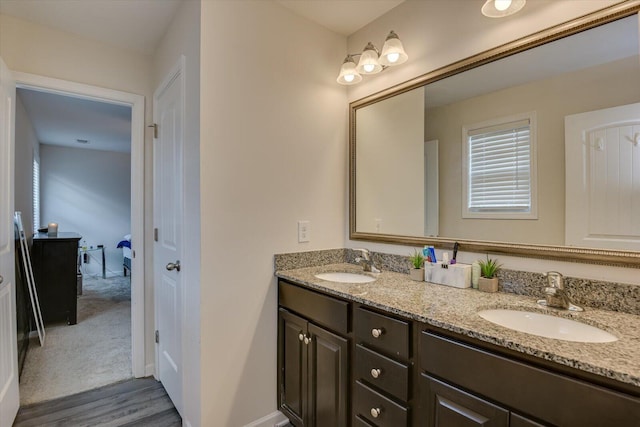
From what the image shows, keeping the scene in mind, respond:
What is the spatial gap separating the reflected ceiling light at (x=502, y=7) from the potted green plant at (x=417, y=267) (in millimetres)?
1134

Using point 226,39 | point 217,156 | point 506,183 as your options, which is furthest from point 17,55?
point 506,183

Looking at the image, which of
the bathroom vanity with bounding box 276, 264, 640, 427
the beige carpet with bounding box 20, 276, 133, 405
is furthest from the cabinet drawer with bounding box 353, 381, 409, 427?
the beige carpet with bounding box 20, 276, 133, 405

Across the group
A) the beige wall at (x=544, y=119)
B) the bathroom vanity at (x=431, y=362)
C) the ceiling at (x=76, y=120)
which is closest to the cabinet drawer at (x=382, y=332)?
the bathroom vanity at (x=431, y=362)

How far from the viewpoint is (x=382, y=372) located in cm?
123

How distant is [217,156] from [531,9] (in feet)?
5.05

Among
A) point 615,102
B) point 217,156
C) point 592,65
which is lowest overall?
point 217,156

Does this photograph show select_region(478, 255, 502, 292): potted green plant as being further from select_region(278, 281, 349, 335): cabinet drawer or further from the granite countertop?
select_region(278, 281, 349, 335): cabinet drawer

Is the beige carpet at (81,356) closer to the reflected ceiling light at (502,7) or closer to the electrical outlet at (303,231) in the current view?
the electrical outlet at (303,231)

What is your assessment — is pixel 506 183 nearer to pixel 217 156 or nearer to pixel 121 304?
pixel 217 156

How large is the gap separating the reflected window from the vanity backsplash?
10.9 inches

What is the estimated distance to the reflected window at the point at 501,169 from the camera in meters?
1.39

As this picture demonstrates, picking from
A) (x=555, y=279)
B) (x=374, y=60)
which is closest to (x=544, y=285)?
(x=555, y=279)

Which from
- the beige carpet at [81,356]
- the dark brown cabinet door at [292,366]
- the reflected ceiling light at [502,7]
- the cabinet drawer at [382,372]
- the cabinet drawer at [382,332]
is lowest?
the beige carpet at [81,356]

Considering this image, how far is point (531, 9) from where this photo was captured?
134cm
